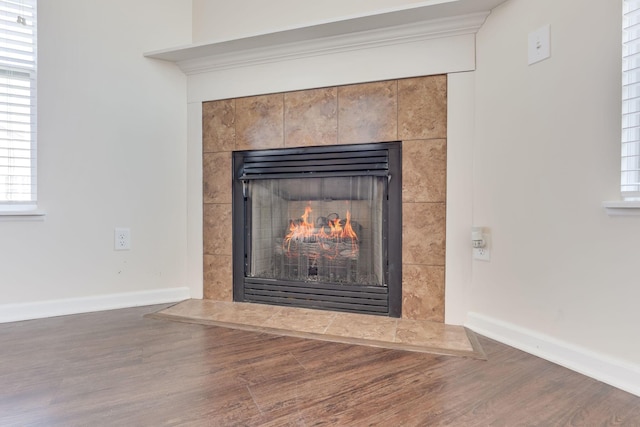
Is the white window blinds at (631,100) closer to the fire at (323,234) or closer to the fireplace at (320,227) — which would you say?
the fireplace at (320,227)

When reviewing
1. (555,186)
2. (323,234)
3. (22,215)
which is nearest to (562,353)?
(555,186)

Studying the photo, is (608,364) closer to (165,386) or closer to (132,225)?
(165,386)

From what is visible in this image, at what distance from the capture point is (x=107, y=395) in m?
1.12

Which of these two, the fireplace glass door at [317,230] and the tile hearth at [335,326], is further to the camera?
the fireplace glass door at [317,230]

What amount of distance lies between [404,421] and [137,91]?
2406 mm

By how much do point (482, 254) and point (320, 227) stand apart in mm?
988

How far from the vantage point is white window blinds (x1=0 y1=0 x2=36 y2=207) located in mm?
1846

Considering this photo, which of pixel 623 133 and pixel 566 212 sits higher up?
pixel 623 133

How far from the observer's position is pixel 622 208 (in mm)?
1177

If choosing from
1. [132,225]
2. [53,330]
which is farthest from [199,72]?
[53,330]

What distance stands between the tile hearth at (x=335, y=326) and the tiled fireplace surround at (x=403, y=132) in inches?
6.8

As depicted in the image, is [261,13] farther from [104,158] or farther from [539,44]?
[539,44]

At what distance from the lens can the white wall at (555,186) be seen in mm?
1219

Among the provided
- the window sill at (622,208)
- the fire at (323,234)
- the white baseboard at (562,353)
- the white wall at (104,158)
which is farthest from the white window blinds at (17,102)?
the window sill at (622,208)
